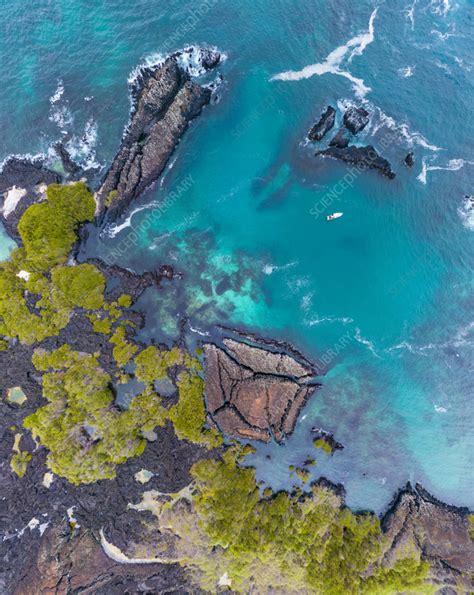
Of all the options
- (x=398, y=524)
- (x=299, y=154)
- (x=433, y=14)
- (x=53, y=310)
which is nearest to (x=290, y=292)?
(x=299, y=154)

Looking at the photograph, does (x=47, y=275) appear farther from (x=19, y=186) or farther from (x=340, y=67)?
(x=340, y=67)

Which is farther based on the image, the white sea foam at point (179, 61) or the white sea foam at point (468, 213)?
the white sea foam at point (179, 61)

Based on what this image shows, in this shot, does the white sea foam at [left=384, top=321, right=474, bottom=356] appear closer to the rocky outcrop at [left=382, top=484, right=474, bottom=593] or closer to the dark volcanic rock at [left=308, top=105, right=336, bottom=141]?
the rocky outcrop at [left=382, top=484, right=474, bottom=593]

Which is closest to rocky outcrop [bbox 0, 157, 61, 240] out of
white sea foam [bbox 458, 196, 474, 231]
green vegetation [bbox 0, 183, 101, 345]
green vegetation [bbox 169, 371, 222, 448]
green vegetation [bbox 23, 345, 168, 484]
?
green vegetation [bbox 0, 183, 101, 345]

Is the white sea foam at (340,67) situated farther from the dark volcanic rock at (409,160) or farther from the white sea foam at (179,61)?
the dark volcanic rock at (409,160)

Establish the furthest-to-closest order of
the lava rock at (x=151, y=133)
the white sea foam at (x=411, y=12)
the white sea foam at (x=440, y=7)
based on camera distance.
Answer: the white sea foam at (x=440, y=7)
the white sea foam at (x=411, y=12)
the lava rock at (x=151, y=133)

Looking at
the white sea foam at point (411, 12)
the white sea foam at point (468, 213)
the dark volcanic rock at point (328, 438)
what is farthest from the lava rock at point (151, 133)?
the dark volcanic rock at point (328, 438)
